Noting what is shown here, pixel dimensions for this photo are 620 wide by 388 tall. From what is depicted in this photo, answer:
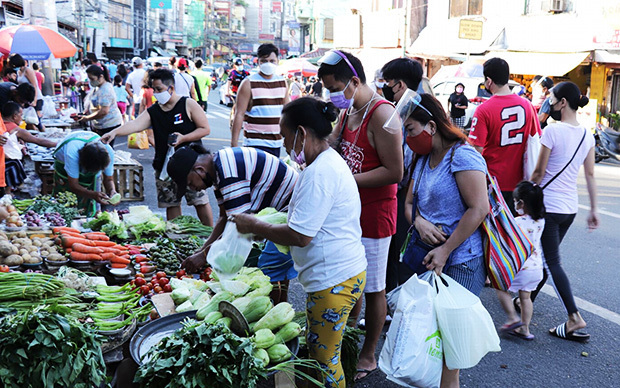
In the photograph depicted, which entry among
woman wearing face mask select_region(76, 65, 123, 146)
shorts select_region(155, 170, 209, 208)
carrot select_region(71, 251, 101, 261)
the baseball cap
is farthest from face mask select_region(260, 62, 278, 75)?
woman wearing face mask select_region(76, 65, 123, 146)

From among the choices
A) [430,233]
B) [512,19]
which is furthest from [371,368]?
[512,19]

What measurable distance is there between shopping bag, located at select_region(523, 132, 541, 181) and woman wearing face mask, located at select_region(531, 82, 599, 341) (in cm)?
6

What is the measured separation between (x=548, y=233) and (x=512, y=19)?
65.7 feet

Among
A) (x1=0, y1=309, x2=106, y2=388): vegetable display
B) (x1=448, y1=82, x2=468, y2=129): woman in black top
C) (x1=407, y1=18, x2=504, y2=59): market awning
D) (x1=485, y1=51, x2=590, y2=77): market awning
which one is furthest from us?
(x1=407, y1=18, x2=504, y2=59): market awning

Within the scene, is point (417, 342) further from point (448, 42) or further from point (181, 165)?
point (448, 42)

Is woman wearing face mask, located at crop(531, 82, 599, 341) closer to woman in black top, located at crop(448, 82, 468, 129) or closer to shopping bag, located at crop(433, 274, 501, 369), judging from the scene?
shopping bag, located at crop(433, 274, 501, 369)

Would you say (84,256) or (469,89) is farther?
(469,89)

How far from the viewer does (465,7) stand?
1058 inches

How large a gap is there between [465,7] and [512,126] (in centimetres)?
2379

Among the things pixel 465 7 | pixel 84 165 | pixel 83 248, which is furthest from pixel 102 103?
pixel 465 7

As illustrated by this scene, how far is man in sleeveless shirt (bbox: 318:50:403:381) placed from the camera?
12.6 feet

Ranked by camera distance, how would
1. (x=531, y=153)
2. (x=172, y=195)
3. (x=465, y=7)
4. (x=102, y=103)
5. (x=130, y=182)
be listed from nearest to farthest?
(x=531, y=153) → (x=172, y=195) → (x=130, y=182) → (x=102, y=103) → (x=465, y=7)

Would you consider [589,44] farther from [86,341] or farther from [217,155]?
[86,341]

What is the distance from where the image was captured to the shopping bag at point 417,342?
3.12m
